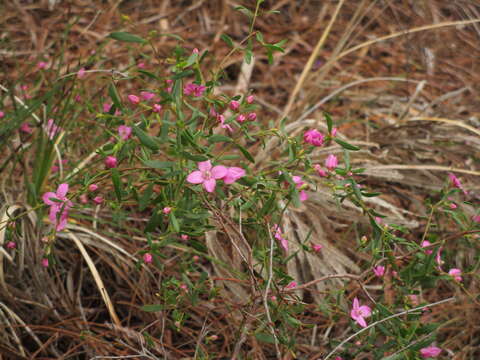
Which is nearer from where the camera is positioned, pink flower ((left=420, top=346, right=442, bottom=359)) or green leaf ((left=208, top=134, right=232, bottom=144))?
green leaf ((left=208, top=134, right=232, bottom=144))

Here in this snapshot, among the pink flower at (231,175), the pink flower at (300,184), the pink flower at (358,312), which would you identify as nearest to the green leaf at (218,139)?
the pink flower at (231,175)

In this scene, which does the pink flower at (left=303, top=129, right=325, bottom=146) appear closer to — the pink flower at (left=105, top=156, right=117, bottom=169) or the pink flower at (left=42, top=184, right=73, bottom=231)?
the pink flower at (left=105, top=156, right=117, bottom=169)

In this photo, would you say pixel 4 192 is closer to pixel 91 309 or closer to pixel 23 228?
pixel 23 228

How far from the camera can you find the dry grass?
154 cm

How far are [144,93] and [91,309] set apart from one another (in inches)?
29.6

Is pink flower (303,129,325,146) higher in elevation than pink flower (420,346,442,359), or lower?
higher

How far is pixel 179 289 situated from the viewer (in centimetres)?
134

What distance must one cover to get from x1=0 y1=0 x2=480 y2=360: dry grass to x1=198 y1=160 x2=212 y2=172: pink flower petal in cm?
21

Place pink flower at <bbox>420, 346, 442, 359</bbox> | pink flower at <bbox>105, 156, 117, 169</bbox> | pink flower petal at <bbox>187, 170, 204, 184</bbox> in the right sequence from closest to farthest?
pink flower petal at <bbox>187, 170, 204, 184</bbox> < pink flower at <bbox>105, 156, 117, 169</bbox> < pink flower at <bbox>420, 346, 442, 359</bbox>

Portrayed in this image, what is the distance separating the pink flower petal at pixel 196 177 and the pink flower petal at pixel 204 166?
0.01 m

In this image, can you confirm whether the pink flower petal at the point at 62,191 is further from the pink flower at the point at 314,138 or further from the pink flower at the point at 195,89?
the pink flower at the point at 314,138

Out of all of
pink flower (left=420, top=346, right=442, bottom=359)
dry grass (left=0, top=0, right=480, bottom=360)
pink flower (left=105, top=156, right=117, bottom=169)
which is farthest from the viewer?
dry grass (left=0, top=0, right=480, bottom=360)

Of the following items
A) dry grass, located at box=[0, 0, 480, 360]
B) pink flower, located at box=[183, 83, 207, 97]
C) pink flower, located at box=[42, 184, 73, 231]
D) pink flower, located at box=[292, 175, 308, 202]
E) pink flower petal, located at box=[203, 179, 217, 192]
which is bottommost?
dry grass, located at box=[0, 0, 480, 360]

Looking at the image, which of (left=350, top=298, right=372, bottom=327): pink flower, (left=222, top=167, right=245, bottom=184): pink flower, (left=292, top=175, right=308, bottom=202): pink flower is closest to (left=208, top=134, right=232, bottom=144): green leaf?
(left=222, top=167, right=245, bottom=184): pink flower
